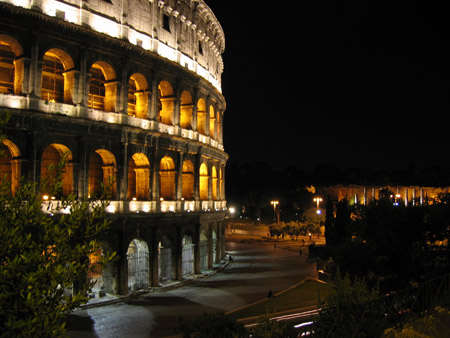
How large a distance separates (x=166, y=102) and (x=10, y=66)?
8.43m

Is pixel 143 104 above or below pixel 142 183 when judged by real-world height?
above

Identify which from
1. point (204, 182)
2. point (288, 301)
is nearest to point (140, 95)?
point (204, 182)

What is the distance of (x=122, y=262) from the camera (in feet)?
68.6

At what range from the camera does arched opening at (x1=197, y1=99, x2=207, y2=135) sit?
29.0 meters

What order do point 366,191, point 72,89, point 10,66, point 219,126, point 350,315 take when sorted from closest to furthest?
1. point 350,315
2. point 72,89
3. point 10,66
4. point 219,126
5. point 366,191

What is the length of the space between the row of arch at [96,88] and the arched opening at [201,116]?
6.11 ft

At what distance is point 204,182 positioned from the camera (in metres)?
29.9

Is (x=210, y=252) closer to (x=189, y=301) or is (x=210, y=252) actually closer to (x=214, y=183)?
(x=214, y=183)

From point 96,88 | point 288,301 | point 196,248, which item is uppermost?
point 96,88

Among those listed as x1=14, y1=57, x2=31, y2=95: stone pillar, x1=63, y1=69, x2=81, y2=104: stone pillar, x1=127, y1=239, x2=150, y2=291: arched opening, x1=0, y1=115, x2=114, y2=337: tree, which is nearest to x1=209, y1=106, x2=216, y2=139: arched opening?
x1=127, y1=239, x2=150, y2=291: arched opening

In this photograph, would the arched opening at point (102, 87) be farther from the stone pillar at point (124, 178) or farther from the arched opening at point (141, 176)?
the arched opening at point (141, 176)

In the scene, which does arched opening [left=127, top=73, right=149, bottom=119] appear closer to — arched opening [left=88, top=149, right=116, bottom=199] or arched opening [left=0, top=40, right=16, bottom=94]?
arched opening [left=88, top=149, right=116, bottom=199]

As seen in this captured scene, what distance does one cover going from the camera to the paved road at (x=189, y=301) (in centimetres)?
1642

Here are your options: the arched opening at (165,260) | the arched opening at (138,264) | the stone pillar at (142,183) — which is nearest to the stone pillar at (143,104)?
the stone pillar at (142,183)
